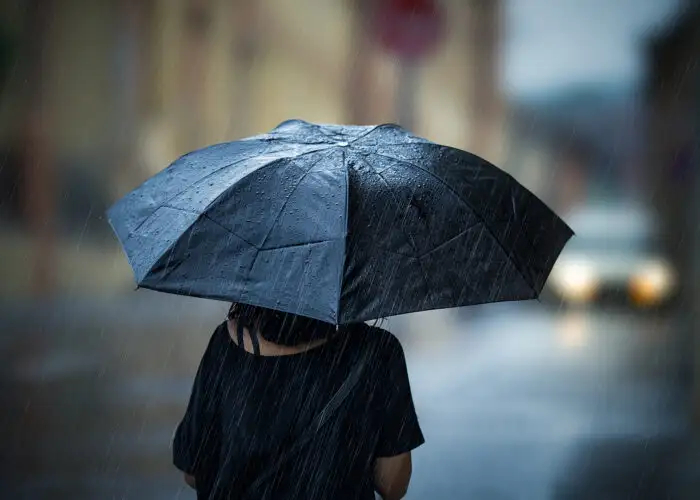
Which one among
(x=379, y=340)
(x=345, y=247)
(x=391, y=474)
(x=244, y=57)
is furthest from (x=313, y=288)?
(x=244, y=57)

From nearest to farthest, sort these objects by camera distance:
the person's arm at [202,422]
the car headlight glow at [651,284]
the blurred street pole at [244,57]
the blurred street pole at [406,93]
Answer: the person's arm at [202,422], the car headlight glow at [651,284], the blurred street pole at [244,57], the blurred street pole at [406,93]

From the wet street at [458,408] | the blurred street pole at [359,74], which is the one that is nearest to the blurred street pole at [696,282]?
the wet street at [458,408]

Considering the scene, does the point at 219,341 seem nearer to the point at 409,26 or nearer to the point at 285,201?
the point at 285,201

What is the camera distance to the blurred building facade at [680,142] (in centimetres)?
647

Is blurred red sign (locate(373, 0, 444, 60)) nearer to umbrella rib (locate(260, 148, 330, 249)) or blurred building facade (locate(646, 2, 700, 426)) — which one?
blurred building facade (locate(646, 2, 700, 426))

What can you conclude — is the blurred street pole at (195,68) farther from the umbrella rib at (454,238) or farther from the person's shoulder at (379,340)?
the person's shoulder at (379,340)

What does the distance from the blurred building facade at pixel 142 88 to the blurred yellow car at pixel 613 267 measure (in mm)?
7814

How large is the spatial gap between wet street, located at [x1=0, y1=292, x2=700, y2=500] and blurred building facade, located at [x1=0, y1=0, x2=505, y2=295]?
418 centimetres

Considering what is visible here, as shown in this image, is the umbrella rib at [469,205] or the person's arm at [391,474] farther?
the umbrella rib at [469,205]

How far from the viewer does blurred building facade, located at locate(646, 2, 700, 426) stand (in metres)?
6.47

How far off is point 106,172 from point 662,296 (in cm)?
1053

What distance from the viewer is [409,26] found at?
17859 mm

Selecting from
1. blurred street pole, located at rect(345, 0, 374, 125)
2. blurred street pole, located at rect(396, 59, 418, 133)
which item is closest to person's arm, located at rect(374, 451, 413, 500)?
blurred street pole, located at rect(345, 0, 374, 125)

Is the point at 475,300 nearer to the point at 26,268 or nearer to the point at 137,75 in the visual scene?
the point at 26,268
